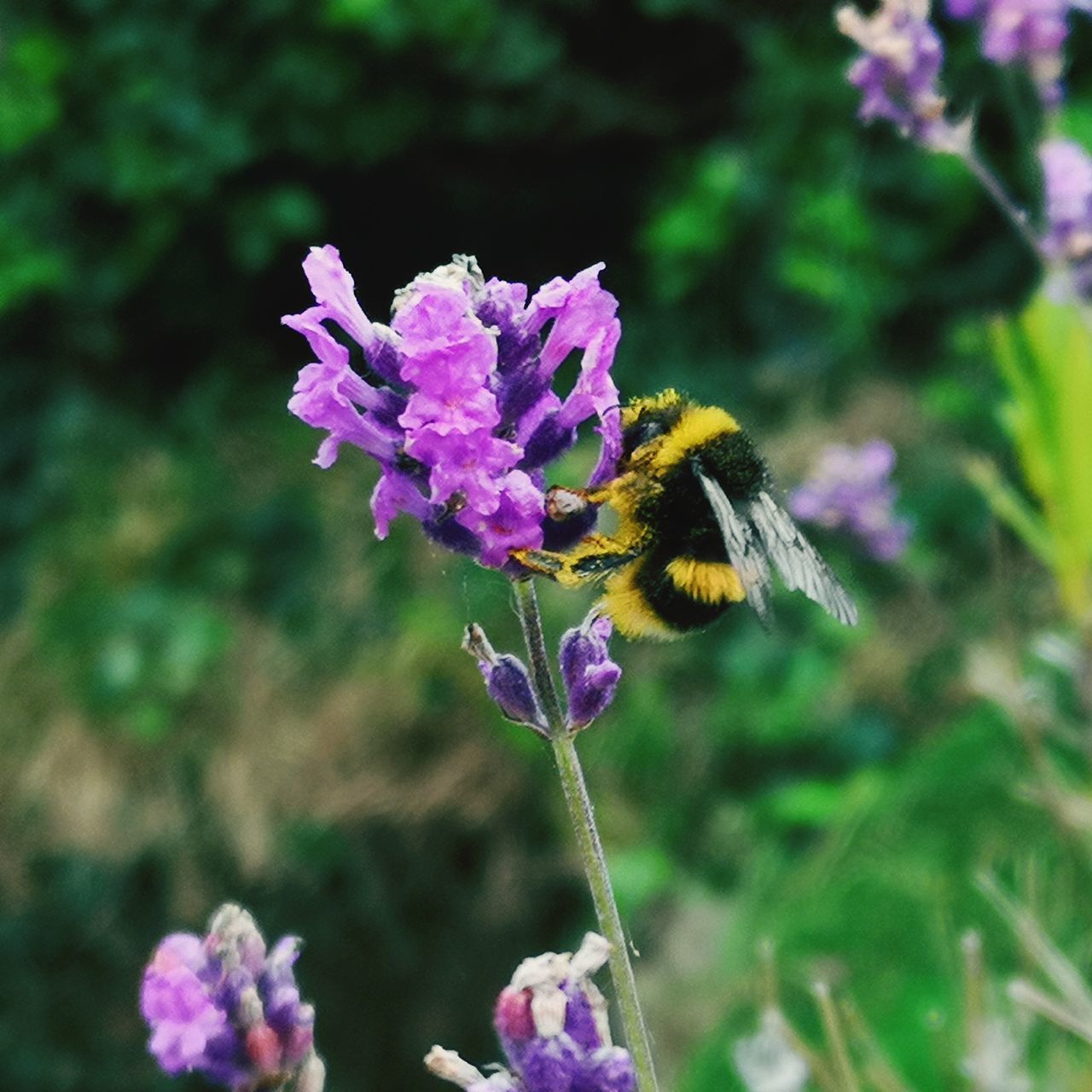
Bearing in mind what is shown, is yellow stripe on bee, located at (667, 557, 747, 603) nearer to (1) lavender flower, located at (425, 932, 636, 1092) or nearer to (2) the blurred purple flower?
(1) lavender flower, located at (425, 932, 636, 1092)

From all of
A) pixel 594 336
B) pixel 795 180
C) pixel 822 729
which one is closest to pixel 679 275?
pixel 795 180

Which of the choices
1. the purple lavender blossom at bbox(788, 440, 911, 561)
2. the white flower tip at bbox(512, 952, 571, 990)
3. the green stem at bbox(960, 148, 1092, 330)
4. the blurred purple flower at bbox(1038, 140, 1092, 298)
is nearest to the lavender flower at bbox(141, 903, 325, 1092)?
the white flower tip at bbox(512, 952, 571, 990)

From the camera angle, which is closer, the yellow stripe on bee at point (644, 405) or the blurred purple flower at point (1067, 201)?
the yellow stripe on bee at point (644, 405)

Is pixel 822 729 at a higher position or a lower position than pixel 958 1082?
higher

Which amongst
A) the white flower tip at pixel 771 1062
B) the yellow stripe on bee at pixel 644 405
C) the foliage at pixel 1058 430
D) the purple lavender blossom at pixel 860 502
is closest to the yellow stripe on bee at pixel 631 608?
the yellow stripe on bee at pixel 644 405

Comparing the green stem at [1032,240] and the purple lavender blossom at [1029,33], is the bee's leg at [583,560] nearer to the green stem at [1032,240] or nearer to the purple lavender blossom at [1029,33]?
the green stem at [1032,240]

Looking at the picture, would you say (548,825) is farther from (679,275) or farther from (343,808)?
(679,275)
